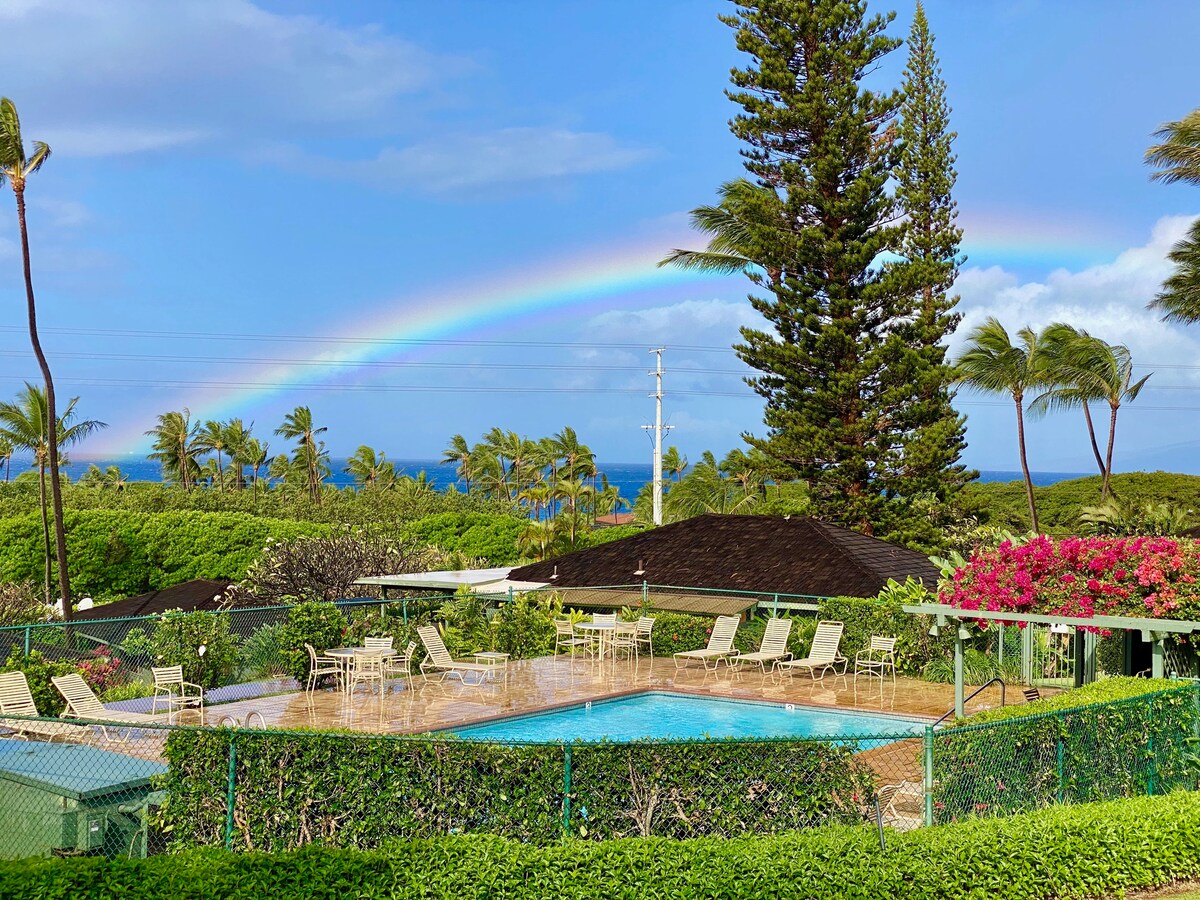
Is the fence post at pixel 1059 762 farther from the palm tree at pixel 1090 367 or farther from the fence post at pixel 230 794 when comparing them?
the palm tree at pixel 1090 367

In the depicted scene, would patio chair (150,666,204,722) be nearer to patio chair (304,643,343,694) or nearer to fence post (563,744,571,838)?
patio chair (304,643,343,694)

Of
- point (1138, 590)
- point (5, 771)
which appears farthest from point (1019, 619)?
point (5, 771)

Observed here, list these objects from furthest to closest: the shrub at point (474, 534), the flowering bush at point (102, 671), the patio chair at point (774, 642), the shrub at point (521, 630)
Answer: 1. the shrub at point (474, 534)
2. the shrub at point (521, 630)
3. the patio chair at point (774, 642)
4. the flowering bush at point (102, 671)

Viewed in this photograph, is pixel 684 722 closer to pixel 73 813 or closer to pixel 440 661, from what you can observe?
pixel 440 661

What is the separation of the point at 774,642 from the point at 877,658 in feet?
5.68

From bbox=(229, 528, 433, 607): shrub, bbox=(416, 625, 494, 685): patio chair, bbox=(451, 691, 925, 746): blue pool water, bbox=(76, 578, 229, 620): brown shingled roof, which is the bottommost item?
bbox=(451, 691, 925, 746): blue pool water

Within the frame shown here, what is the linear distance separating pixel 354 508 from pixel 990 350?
25389 millimetres

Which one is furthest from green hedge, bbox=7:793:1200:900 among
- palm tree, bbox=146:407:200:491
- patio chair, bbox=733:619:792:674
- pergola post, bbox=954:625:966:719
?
palm tree, bbox=146:407:200:491

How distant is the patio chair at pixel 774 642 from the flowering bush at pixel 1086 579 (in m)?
5.21

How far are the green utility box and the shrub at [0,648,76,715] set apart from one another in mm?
5569

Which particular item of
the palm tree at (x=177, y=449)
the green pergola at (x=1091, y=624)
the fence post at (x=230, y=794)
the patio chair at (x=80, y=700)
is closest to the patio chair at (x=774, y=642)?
the green pergola at (x=1091, y=624)

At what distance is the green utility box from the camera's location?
7711 mm

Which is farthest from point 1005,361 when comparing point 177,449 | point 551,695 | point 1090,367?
point 177,449

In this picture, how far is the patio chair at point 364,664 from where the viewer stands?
49.1 feet
